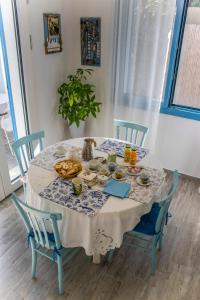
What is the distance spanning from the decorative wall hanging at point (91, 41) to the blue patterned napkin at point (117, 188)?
2000 millimetres

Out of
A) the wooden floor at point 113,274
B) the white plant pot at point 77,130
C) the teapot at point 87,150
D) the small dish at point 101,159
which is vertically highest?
the teapot at point 87,150

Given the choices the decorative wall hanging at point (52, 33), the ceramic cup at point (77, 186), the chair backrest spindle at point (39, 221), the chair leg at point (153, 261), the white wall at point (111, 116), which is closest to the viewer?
→ the chair backrest spindle at point (39, 221)

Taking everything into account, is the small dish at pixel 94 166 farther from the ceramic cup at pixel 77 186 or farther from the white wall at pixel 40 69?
the white wall at pixel 40 69

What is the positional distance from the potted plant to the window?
0.94 m

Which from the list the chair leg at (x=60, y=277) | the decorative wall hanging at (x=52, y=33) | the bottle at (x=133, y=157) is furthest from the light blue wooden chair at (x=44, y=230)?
the decorative wall hanging at (x=52, y=33)

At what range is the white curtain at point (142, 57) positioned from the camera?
287cm

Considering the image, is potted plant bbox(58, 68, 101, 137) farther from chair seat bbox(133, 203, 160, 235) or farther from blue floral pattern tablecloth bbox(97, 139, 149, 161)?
chair seat bbox(133, 203, 160, 235)

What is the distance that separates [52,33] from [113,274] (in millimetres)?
2720

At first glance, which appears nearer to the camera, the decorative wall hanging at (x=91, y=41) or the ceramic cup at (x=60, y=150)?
the ceramic cup at (x=60, y=150)

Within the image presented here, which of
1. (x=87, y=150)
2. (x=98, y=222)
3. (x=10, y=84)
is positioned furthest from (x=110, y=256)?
(x=10, y=84)

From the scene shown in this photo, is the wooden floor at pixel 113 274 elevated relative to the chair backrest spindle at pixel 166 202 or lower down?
lower down

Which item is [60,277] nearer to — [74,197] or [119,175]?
[74,197]

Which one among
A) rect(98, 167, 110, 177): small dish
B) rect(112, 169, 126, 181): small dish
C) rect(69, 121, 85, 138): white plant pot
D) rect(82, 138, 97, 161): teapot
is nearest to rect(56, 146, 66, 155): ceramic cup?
rect(82, 138, 97, 161): teapot

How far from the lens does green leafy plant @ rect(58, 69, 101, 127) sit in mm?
3396
